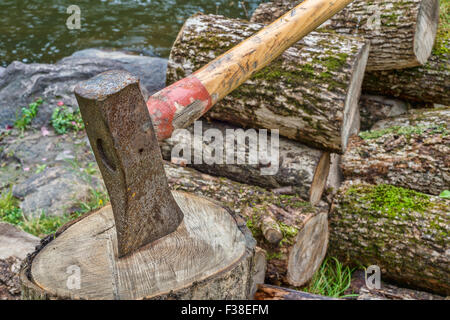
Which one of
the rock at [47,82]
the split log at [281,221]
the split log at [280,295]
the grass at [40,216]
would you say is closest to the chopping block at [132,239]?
the split log at [280,295]

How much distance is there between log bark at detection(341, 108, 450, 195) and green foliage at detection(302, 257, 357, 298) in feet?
2.26

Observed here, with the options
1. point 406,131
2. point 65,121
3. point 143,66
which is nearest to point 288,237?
point 406,131

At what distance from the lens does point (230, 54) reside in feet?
7.27

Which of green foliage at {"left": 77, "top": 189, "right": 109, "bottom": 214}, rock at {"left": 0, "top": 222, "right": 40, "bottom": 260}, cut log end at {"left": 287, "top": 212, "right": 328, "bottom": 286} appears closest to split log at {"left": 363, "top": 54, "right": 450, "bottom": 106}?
cut log end at {"left": 287, "top": 212, "right": 328, "bottom": 286}

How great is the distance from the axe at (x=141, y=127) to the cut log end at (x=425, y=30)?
1.63 metres

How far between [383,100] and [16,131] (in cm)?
385

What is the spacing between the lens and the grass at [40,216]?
317 cm

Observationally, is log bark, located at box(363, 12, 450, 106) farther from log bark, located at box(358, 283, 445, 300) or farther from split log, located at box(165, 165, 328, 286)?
log bark, located at box(358, 283, 445, 300)

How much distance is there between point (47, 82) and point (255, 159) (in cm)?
325

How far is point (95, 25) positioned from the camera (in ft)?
24.5

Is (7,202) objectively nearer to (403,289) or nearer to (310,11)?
(310,11)

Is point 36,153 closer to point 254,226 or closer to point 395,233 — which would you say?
point 254,226

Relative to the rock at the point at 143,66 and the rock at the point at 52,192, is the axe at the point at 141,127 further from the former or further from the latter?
the rock at the point at 143,66
